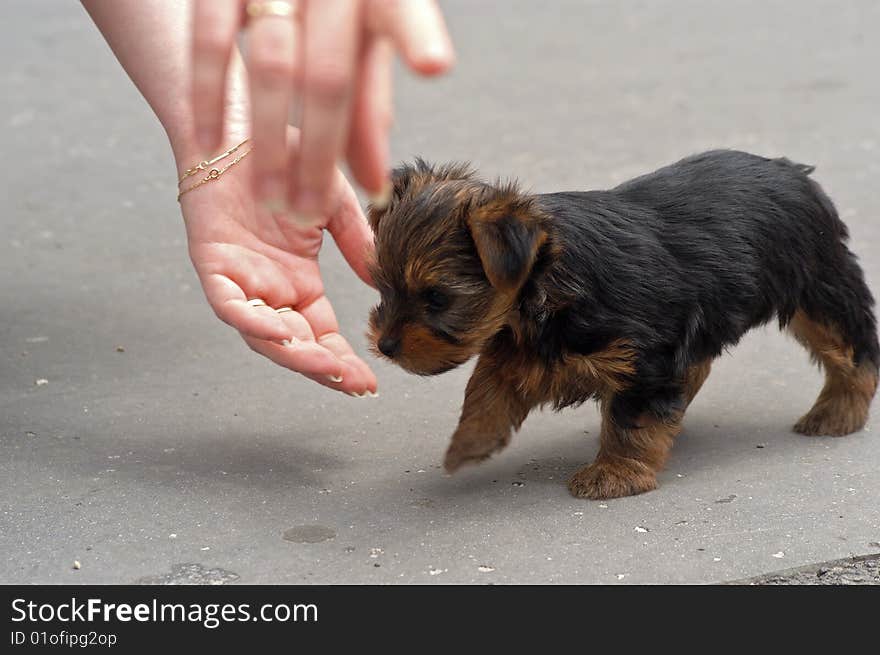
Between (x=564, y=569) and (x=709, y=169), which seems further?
(x=709, y=169)

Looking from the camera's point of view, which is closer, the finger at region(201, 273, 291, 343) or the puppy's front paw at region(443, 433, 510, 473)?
A: the finger at region(201, 273, 291, 343)

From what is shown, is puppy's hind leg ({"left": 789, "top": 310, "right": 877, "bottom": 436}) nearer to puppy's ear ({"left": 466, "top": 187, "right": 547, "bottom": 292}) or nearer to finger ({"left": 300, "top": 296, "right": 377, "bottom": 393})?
puppy's ear ({"left": 466, "top": 187, "right": 547, "bottom": 292})

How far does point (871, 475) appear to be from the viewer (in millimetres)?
3773

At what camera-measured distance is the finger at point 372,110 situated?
1.55m

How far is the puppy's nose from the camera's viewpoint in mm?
3314

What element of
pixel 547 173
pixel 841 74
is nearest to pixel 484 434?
pixel 547 173

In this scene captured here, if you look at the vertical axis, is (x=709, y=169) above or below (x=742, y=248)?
above

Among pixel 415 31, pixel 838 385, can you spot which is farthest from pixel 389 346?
pixel 415 31

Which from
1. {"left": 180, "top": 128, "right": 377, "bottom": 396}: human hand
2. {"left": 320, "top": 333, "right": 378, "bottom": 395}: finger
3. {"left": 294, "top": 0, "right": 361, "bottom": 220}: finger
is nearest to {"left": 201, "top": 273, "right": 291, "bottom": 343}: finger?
{"left": 180, "top": 128, "right": 377, "bottom": 396}: human hand

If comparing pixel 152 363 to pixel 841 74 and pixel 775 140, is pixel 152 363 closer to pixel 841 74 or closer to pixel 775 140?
pixel 775 140

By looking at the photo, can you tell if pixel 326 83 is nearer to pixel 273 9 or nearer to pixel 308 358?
pixel 273 9

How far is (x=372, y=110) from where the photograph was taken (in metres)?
1.55

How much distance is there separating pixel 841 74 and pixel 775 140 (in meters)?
1.68

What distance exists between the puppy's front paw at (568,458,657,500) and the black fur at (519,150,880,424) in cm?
15
